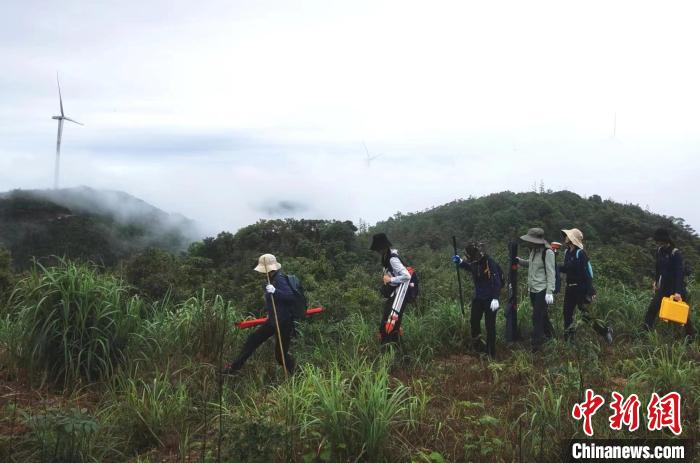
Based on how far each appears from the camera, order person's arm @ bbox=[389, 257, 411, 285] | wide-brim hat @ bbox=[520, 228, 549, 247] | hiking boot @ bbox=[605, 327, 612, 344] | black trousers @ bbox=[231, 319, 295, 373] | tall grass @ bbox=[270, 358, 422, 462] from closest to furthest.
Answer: tall grass @ bbox=[270, 358, 422, 462] → black trousers @ bbox=[231, 319, 295, 373] → person's arm @ bbox=[389, 257, 411, 285] → wide-brim hat @ bbox=[520, 228, 549, 247] → hiking boot @ bbox=[605, 327, 612, 344]

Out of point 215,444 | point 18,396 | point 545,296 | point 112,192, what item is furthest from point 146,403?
point 112,192

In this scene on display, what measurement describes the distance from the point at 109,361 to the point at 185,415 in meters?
1.27

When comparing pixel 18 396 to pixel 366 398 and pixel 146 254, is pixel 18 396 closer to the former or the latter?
pixel 366 398

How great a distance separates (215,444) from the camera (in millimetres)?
3998

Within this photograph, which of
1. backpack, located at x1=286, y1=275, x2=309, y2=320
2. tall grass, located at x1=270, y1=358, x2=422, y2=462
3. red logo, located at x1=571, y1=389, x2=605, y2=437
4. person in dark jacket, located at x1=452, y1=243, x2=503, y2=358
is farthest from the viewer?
person in dark jacket, located at x1=452, y1=243, x2=503, y2=358

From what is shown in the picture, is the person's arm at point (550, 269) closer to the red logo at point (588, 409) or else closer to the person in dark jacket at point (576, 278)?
the person in dark jacket at point (576, 278)

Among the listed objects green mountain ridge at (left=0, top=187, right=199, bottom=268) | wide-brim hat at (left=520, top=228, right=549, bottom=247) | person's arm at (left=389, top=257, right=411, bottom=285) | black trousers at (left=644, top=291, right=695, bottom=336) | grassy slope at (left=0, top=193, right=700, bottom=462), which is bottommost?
green mountain ridge at (left=0, top=187, right=199, bottom=268)

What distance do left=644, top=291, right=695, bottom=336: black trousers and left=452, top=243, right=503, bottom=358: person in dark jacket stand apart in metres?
2.19

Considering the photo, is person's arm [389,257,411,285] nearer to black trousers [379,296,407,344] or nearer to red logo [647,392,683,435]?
black trousers [379,296,407,344]

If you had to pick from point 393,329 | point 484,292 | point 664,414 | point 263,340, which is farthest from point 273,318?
point 664,414

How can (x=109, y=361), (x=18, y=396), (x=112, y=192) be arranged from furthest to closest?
A: 1. (x=112, y=192)
2. (x=109, y=361)
3. (x=18, y=396)

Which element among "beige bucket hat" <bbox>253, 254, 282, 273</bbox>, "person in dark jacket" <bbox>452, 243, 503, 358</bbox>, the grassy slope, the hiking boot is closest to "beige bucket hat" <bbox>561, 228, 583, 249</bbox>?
"person in dark jacket" <bbox>452, 243, 503, 358</bbox>

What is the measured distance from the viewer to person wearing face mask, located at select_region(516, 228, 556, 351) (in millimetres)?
6598

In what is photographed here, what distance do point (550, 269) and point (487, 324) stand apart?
1.04 m
